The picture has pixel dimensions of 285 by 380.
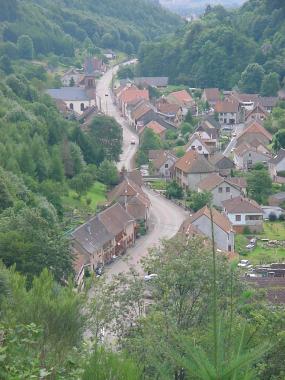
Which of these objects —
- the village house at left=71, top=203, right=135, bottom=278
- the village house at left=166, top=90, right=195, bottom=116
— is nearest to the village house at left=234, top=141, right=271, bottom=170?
the village house at left=71, top=203, right=135, bottom=278

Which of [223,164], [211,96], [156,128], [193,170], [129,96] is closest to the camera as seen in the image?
[193,170]

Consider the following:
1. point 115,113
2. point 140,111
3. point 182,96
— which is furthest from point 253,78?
point 140,111

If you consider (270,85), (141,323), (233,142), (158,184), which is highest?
(141,323)

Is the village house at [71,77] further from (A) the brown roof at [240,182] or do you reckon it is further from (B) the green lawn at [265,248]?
(B) the green lawn at [265,248]

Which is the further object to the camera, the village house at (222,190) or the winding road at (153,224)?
the village house at (222,190)

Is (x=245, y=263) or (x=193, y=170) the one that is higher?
(x=193, y=170)

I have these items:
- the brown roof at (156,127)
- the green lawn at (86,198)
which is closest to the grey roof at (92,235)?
the green lawn at (86,198)

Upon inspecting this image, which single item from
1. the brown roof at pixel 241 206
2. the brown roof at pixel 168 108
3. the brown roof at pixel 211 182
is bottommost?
the brown roof at pixel 241 206

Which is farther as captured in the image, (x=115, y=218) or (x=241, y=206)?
(x=241, y=206)

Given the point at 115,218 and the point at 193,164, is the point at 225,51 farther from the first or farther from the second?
the point at 115,218
